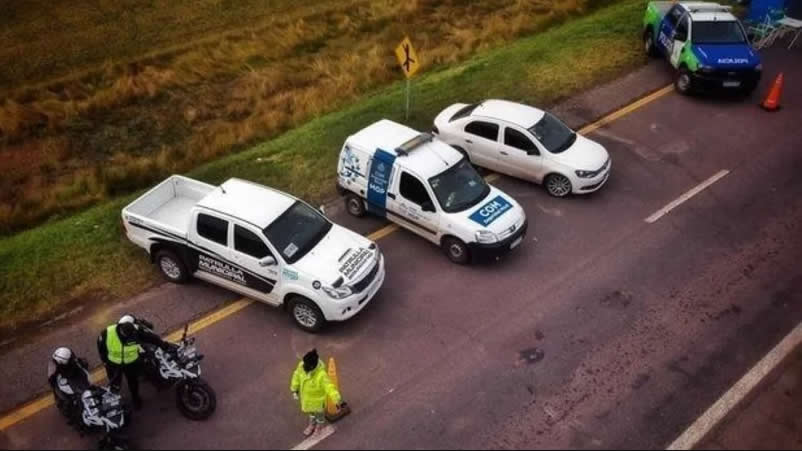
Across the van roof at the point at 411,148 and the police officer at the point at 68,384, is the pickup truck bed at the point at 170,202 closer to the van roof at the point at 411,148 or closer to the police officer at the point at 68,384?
the van roof at the point at 411,148

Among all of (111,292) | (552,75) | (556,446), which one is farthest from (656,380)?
(552,75)

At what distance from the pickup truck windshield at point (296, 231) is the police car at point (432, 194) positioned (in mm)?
1685

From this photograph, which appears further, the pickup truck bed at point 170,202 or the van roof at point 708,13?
the van roof at point 708,13

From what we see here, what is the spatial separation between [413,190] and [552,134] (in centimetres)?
382

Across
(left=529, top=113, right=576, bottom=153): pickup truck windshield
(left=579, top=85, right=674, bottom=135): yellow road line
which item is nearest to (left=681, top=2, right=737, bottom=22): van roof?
(left=579, top=85, right=674, bottom=135): yellow road line

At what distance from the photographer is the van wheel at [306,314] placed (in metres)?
11.4

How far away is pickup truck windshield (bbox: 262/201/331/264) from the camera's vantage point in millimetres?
11461

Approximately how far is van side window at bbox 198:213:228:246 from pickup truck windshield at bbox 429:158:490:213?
378cm

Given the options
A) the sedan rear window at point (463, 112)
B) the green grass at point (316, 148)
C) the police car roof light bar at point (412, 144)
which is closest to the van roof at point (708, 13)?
the green grass at point (316, 148)

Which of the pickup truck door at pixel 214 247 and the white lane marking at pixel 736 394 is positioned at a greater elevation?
the pickup truck door at pixel 214 247

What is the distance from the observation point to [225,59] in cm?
2248

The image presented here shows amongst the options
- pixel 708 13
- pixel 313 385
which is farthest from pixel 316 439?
pixel 708 13

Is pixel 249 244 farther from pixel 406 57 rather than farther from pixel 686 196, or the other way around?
pixel 686 196

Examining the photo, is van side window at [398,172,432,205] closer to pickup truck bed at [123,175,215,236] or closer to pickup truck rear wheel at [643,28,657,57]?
pickup truck bed at [123,175,215,236]
